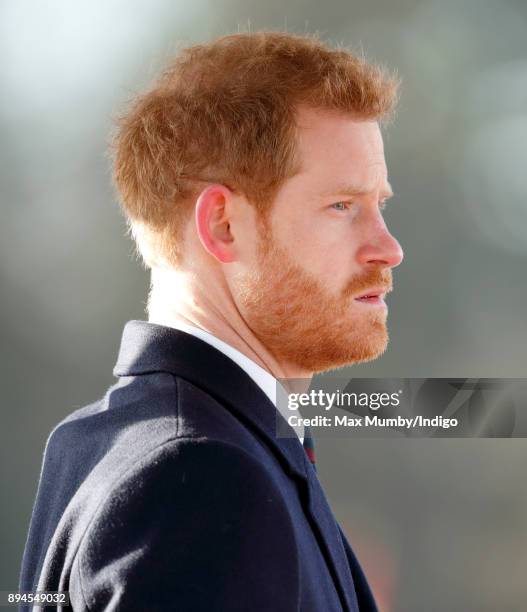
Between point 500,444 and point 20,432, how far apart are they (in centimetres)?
179

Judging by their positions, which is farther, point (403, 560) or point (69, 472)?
point (403, 560)

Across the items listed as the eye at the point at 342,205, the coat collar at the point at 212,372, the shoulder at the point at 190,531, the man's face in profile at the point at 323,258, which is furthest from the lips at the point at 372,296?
the shoulder at the point at 190,531

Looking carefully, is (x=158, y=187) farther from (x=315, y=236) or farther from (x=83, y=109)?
(x=83, y=109)

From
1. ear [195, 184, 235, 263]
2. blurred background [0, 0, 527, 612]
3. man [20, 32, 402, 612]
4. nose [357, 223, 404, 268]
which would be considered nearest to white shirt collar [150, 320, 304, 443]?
man [20, 32, 402, 612]

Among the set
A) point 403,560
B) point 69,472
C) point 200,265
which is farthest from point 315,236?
point 403,560

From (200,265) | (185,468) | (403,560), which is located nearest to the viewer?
(185,468)

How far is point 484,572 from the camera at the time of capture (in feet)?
11.9

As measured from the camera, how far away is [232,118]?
4.37 feet

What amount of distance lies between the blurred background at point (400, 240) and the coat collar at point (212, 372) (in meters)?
2.12

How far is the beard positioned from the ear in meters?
0.04

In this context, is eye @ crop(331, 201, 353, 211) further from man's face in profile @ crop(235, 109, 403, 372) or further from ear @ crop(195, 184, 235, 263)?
ear @ crop(195, 184, 235, 263)

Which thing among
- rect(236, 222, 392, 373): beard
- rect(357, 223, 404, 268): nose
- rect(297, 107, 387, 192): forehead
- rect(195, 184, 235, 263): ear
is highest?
rect(297, 107, 387, 192): forehead

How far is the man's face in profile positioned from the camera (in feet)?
4.31

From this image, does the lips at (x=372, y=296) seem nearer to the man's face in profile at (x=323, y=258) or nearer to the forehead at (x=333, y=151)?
the man's face in profile at (x=323, y=258)
